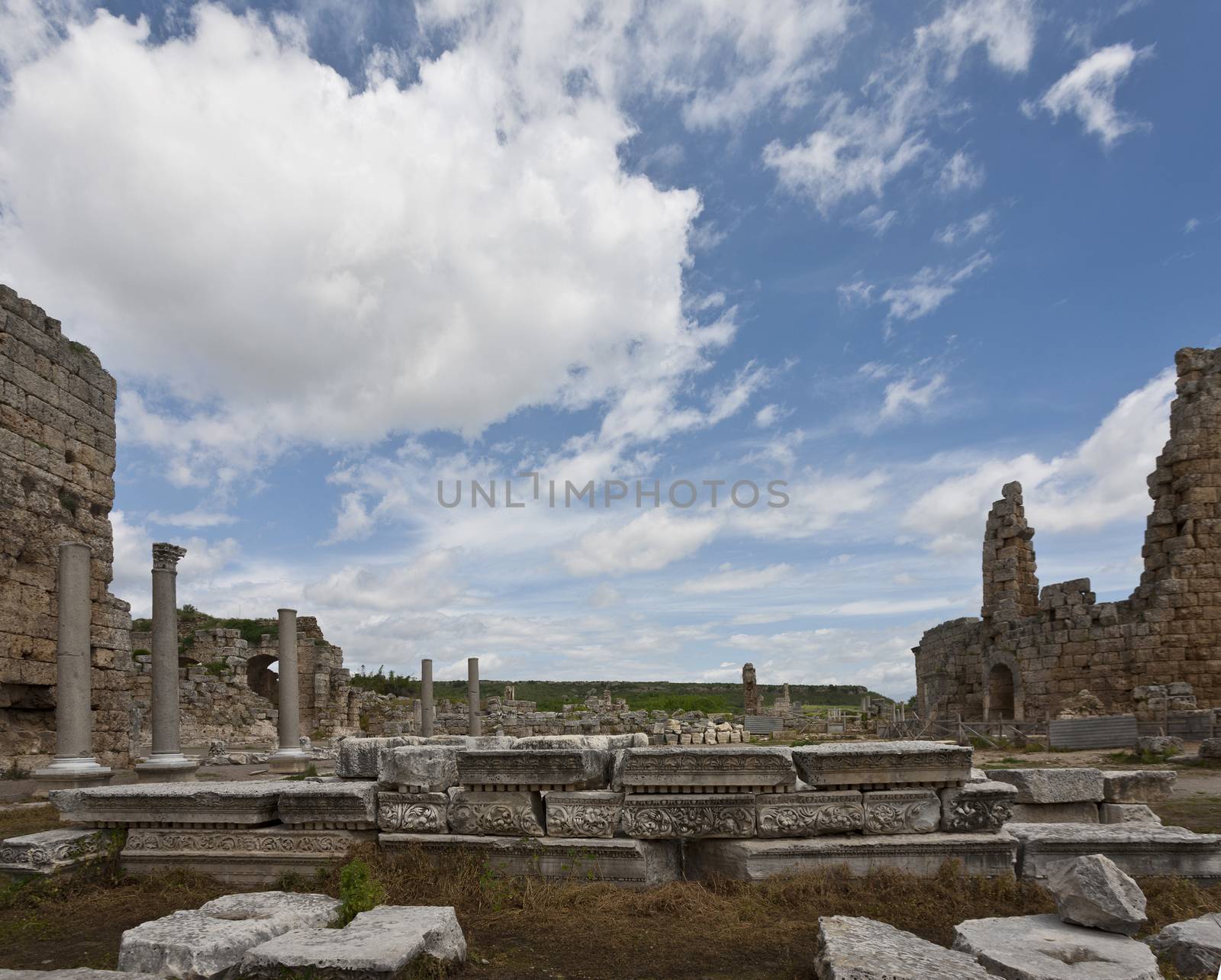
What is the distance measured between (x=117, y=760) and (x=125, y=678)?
1.34 meters

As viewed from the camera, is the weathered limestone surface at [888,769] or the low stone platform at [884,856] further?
the weathered limestone surface at [888,769]

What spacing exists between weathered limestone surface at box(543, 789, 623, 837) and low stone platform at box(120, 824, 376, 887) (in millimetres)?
1344

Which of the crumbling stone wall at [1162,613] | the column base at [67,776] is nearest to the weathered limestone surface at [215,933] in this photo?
the column base at [67,776]

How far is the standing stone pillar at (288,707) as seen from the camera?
1488 centimetres

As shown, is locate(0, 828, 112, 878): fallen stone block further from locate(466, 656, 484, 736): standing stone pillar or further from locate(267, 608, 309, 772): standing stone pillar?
locate(466, 656, 484, 736): standing stone pillar

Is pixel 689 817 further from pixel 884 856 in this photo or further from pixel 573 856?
pixel 884 856

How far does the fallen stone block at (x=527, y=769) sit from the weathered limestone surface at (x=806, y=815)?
1212 mm

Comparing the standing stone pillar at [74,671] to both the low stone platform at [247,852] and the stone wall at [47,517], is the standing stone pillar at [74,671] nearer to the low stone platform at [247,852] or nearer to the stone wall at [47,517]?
the stone wall at [47,517]

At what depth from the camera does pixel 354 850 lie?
235 inches

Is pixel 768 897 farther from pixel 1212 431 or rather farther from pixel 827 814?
pixel 1212 431

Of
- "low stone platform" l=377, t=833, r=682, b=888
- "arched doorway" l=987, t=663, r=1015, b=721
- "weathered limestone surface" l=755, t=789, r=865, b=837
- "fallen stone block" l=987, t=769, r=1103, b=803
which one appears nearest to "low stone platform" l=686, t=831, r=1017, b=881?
"weathered limestone surface" l=755, t=789, r=865, b=837

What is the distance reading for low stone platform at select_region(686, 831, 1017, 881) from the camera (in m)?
5.46

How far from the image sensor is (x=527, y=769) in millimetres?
5926

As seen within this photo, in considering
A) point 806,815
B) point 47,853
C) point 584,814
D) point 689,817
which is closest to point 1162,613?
point 806,815
